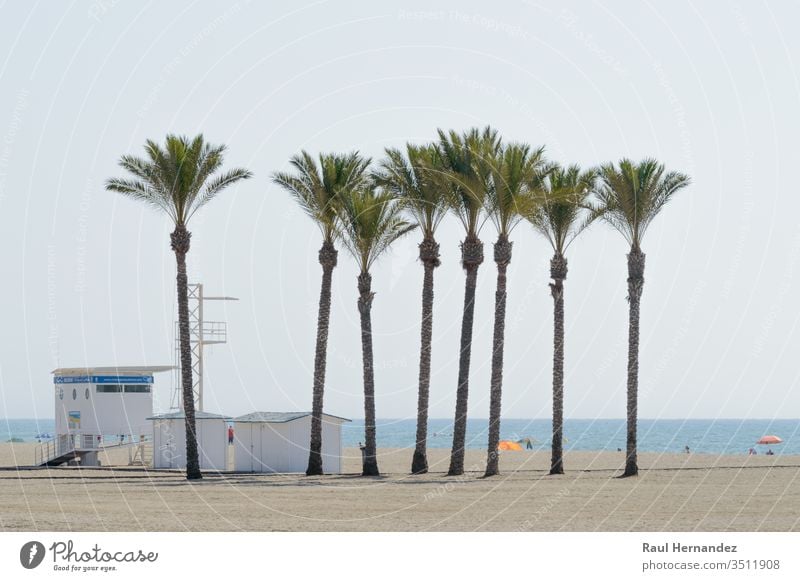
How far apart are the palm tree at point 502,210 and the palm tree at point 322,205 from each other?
16.5 feet

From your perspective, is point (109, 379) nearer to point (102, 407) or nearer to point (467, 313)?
point (102, 407)

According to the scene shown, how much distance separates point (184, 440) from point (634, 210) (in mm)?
18636

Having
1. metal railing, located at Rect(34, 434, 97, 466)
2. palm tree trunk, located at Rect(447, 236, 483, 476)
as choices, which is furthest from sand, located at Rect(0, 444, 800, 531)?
metal railing, located at Rect(34, 434, 97, 466)

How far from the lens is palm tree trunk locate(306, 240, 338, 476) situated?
134 feet

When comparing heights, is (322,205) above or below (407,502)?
above

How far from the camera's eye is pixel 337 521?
24.7m

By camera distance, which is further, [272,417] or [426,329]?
[272,417]

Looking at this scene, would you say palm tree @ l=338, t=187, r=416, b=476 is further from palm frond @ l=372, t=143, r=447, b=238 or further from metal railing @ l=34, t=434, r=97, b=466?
metal railing @ l=34, t=434, r=97, b=466

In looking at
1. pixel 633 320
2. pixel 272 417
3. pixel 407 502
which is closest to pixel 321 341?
pixel 272 417

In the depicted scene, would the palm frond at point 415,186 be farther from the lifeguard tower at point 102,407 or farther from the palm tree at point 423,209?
the lifeguard tower at point 102,407

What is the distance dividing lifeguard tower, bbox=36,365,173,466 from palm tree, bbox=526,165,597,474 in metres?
17.1

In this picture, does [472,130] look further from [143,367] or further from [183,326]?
[143,367]

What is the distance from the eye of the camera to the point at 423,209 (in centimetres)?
4088

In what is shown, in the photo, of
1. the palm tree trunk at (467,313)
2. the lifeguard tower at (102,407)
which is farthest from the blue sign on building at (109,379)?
the palm tree trunk at (467,313)
